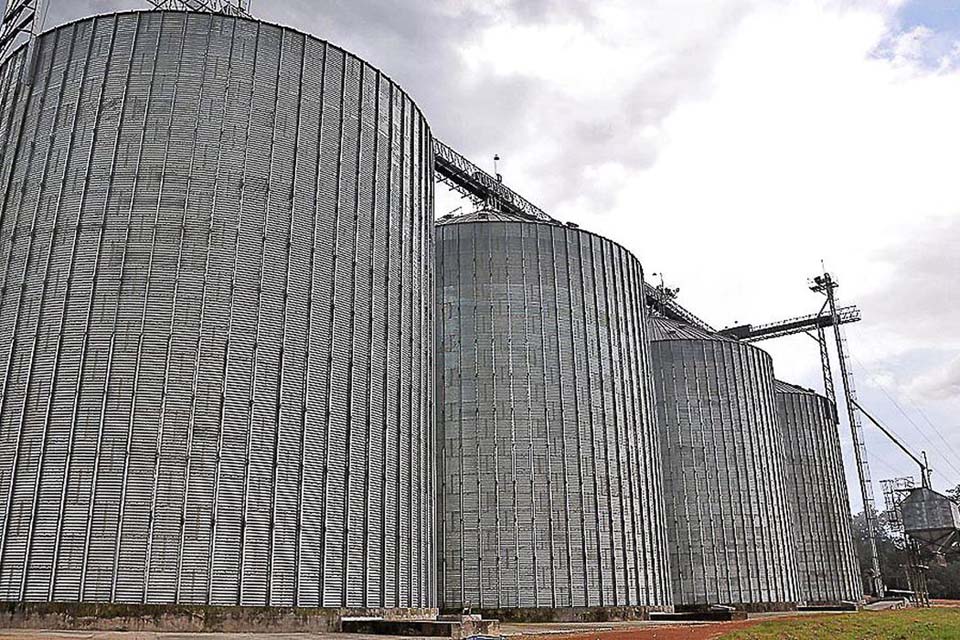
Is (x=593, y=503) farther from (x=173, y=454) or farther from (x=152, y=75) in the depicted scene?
(x=152, y=75)

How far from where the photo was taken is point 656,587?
48750 mm

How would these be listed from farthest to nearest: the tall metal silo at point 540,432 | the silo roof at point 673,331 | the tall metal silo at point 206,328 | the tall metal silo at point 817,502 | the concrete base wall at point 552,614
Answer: the tall metal silo at point 817,502, the silo roof at point 673,331, the tall metal silo at point 540,432, the concrete base wall at point 552,614, the tall metal silo at point 206,328

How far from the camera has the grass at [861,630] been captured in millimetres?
30219

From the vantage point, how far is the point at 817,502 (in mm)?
77000

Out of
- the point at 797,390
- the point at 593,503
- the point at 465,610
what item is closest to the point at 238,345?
the point at 465,610

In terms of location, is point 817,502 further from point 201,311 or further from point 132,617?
point 132,617

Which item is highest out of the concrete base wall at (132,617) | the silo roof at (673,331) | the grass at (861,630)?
the silo roof at (673,331)

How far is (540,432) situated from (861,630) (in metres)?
18.7

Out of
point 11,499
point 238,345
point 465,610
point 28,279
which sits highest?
point 28,279

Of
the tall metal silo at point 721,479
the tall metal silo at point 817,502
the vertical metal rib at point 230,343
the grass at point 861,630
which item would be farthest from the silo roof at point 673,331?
the vertical metal rib at point 230,343

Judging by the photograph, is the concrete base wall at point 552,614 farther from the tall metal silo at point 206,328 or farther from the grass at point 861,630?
the grass at point 861,630

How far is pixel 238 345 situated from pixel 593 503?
75.6 feet

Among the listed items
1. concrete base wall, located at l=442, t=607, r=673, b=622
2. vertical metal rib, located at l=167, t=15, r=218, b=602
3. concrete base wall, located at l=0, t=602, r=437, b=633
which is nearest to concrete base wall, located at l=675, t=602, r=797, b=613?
concrete base wall, located at l=442, t=607, r=673, b=622

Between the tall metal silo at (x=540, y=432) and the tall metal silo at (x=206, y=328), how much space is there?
8551 millimetres
